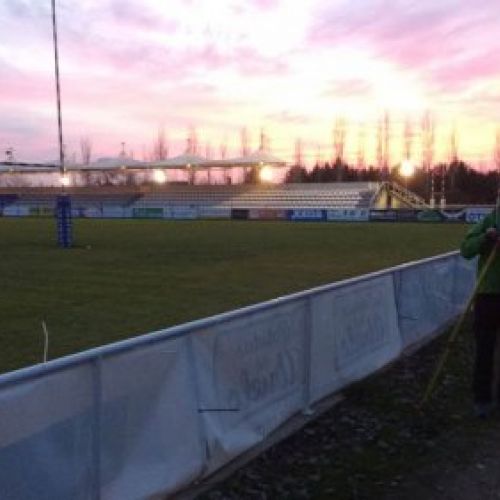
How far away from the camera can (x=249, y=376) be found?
19.8 feet

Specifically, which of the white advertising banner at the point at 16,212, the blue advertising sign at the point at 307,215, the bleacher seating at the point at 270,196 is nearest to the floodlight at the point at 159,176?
the bleacher seating at the point at 270,196

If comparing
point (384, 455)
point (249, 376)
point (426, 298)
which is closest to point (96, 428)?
point (249, 376)

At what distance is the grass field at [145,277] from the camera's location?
11.5 metres

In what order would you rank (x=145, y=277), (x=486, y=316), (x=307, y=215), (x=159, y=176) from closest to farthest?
(x=486, y=316), (x=145, y=277), (x=307, y=215), (x=159, y=176)

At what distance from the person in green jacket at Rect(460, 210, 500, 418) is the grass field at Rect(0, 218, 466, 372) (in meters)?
5.08

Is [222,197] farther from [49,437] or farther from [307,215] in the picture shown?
[49,437]

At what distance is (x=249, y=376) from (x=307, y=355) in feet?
3.50

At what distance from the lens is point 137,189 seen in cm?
9431

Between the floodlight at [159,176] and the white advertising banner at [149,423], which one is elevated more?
the floodlight at [159,176]

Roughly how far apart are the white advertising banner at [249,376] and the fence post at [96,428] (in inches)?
42.7

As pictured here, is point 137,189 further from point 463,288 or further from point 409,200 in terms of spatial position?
point 463,288

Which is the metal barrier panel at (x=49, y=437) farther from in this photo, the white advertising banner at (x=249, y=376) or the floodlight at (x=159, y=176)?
the floodlight at (x=159, y=176)

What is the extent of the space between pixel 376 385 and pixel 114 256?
18.1m

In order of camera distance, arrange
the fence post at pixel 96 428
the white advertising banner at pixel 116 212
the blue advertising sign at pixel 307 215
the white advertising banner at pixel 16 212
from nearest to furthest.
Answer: the fence post at pixel 96 428, the blue advertising sign at pixel 307 215, the white advertising banner at pixel 116 212, the white advertising banner at pixel 16 212
